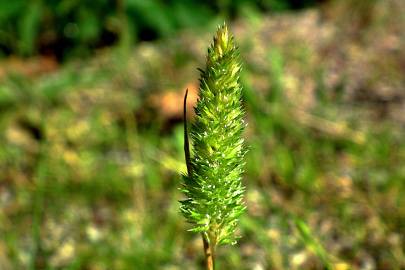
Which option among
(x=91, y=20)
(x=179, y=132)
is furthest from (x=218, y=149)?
(x=91, y=20)

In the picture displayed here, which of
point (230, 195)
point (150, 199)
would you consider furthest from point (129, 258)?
point (230, 195)

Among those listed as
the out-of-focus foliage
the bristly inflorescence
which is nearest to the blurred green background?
the out-of-focus foliage

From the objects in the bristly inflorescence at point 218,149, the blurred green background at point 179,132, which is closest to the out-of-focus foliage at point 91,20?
the blurred green background at point 179,132

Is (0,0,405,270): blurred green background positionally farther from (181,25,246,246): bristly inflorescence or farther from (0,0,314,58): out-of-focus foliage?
(181,25,246,246): bristly inflorescence

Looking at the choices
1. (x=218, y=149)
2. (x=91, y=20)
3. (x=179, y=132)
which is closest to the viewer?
(x=218, y=149)

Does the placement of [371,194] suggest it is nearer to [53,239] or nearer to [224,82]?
[53,239]

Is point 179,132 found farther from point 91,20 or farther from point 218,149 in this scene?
point 218,149
